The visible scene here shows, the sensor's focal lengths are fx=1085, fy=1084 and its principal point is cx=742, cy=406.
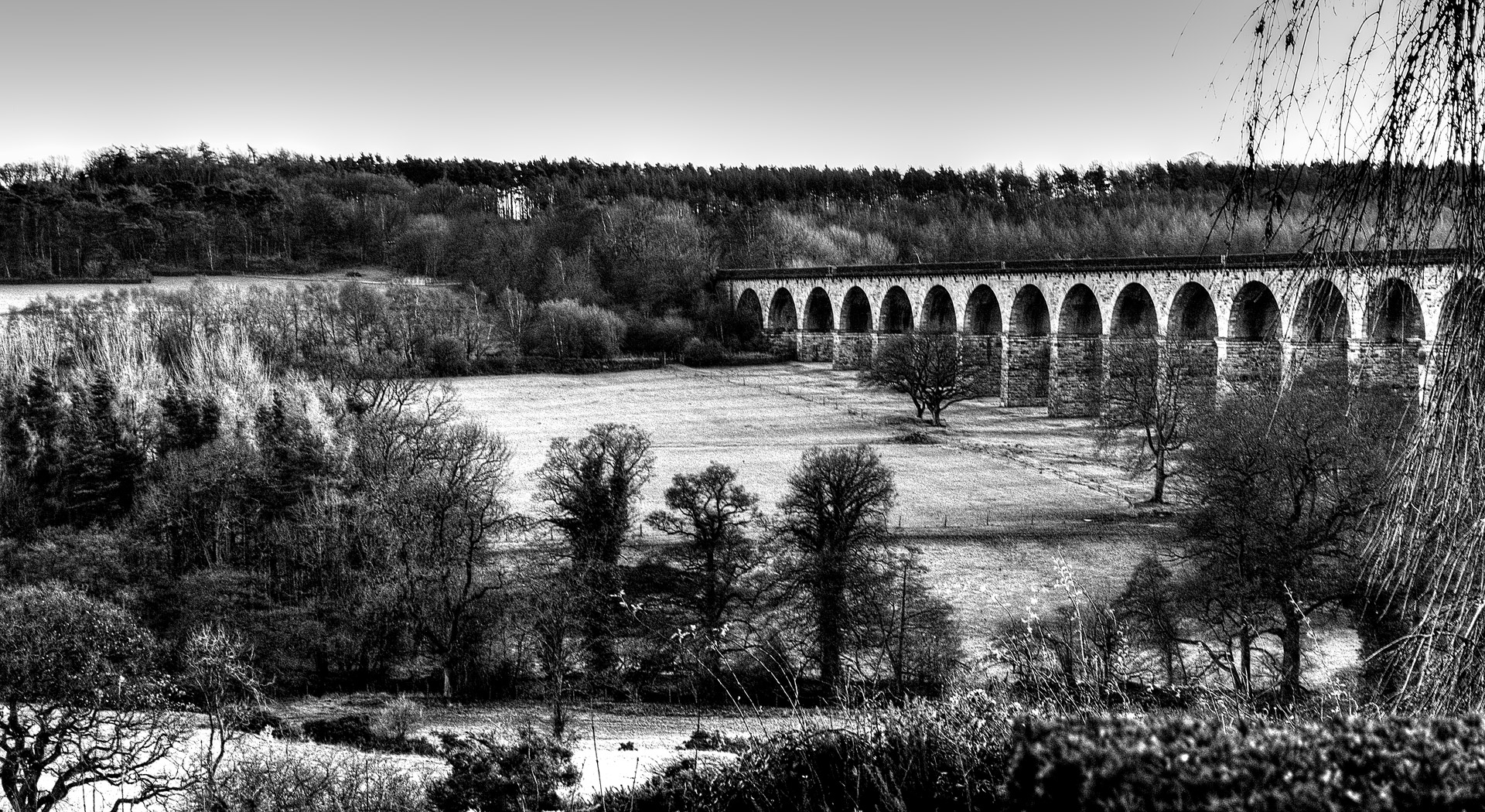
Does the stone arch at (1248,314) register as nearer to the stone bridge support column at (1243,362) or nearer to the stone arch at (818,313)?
the stone bridge support column at (1243,362)

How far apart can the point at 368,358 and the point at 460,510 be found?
29538 mm

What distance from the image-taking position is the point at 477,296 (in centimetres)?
7619

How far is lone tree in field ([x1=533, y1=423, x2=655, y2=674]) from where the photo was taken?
2434cm

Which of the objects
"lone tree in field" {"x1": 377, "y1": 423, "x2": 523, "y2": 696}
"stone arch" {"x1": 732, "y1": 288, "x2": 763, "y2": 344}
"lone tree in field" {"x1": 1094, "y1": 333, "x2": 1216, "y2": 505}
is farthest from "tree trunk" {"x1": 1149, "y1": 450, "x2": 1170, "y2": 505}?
"stone arch" {"x1": 732, "y1": 288, "x2": 763, "y2": 344}

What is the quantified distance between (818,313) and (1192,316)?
30050mm

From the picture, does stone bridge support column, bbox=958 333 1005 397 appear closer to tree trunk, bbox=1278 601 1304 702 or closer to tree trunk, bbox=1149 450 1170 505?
tree trunk, bbox=1149 450 1170 505

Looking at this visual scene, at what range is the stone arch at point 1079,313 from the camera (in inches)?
2071

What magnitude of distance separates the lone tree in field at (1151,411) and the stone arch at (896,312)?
26.9 meters

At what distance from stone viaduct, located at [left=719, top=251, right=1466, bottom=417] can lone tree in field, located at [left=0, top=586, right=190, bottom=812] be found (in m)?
22.4

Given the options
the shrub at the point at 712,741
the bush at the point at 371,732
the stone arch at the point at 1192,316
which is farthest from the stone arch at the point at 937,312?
the shrub at the point at 712,741

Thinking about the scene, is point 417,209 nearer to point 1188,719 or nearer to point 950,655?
point 950,655

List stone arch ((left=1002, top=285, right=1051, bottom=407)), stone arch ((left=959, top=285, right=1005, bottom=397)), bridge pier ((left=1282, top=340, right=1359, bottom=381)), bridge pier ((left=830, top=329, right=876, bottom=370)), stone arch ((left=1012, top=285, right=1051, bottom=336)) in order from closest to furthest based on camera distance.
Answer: bridge pier ((left=1282, top=340, right=1359, bottom=381))
stone arch ((left=1002, top=285, right=1051, bottom=407))
stone arch ((left=1012, top=285, right=1051, bottom=336))
stone arch ((left=959, top=285, right=1005, bottom=397))
bridge pier ((left=830, top=329, right=876, bottom=370))

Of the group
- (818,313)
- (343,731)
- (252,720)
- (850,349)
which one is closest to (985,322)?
(850,349)

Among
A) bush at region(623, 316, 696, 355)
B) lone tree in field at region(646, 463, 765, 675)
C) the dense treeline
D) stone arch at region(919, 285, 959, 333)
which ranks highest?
the dense treeline
